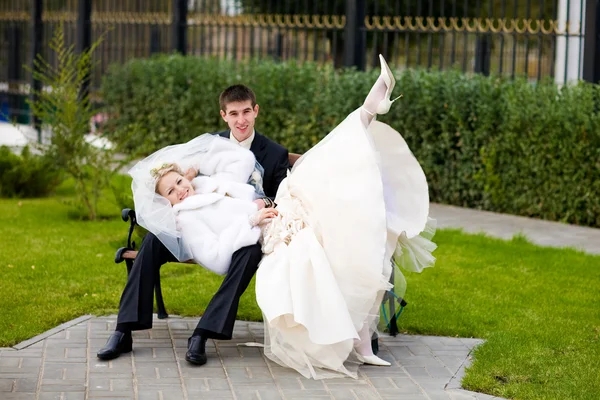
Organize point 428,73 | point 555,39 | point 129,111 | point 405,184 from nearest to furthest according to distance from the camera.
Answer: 1. point 405,184
2. point 428,73
3. point 555,39
4. point 129,111

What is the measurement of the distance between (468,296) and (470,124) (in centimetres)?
360

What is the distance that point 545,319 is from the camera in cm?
605

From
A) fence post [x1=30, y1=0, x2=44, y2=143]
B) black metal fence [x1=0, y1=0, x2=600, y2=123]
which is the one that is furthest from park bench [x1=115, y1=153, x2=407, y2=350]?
fence post [x1=30, y1=0, x2=44, y2=143]

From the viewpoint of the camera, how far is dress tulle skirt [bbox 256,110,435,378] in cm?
484

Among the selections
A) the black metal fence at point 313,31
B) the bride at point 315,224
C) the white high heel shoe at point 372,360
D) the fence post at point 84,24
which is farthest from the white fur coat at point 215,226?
the fence post at point 84,24

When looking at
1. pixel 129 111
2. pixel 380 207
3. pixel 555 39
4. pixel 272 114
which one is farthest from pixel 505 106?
pixel 129 111

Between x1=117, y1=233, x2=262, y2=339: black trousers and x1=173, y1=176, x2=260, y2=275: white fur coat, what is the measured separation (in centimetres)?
6

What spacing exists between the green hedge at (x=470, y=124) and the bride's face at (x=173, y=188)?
10.8 feet

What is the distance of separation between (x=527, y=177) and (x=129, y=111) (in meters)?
6.52

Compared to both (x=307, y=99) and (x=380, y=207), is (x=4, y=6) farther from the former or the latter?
(x=380, y=207)

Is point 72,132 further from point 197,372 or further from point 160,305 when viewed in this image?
point 197,372

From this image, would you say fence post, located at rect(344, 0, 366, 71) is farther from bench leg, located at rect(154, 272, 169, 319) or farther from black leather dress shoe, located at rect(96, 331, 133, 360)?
black leather dress shoe, located at rect(96, 331, 133, 360)

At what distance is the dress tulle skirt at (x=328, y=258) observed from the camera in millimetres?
4836

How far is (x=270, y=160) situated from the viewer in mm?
5832
